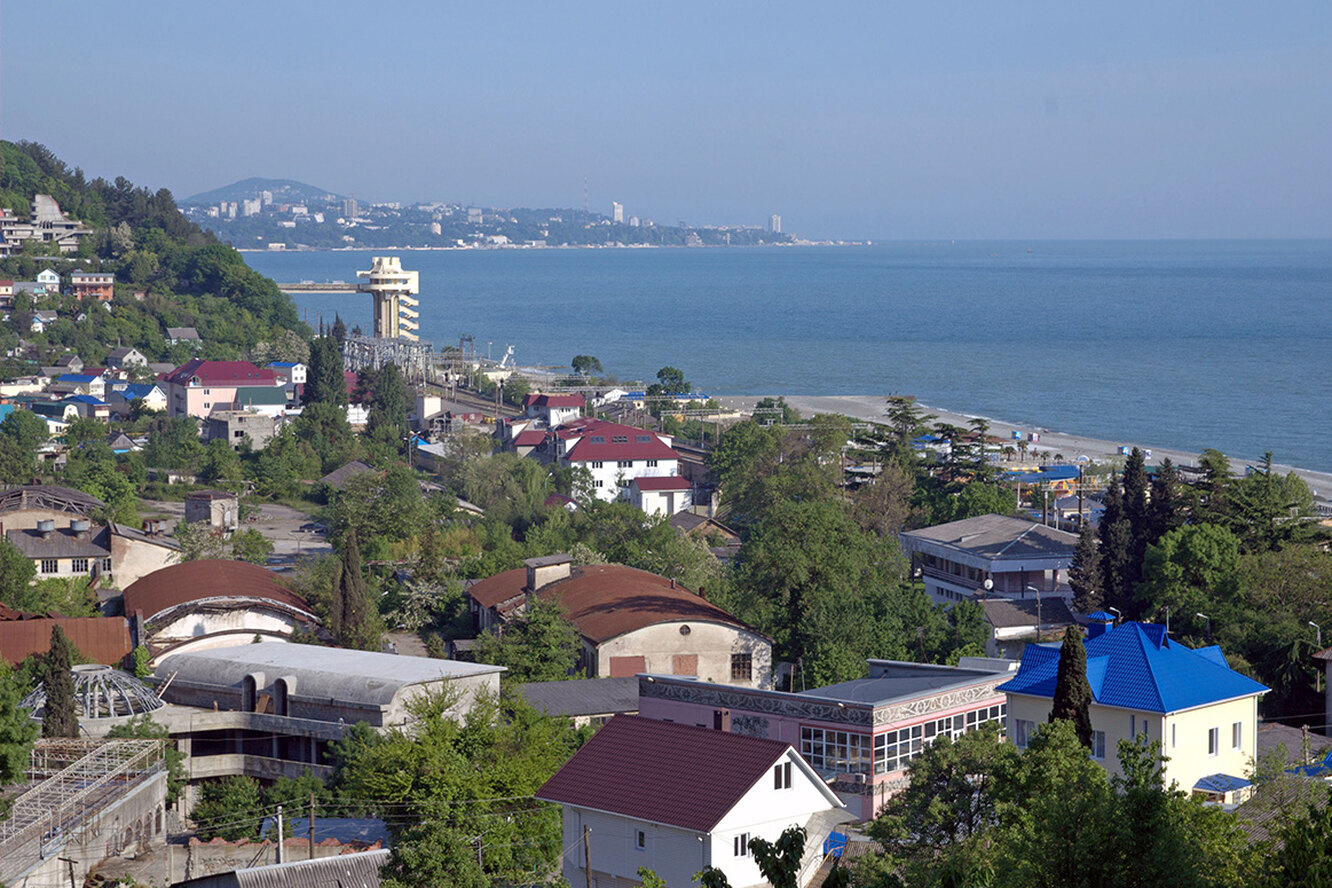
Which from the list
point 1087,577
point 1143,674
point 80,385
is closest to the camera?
point 1143,674

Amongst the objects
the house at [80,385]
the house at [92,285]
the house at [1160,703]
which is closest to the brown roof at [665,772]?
the house at [1160,703]

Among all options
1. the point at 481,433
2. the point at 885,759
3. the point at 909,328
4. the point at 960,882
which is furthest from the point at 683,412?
the point at 909,328

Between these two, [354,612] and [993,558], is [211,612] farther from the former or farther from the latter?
[993,558]

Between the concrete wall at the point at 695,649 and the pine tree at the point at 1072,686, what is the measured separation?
951 centimetres

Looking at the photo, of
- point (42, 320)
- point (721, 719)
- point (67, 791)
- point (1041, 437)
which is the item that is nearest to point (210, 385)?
point (42, 320)

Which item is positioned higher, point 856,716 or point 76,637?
point 856,716

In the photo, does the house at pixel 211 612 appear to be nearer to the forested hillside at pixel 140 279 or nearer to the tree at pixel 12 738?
the tree at pixel 12 738

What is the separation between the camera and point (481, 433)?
2126 inches

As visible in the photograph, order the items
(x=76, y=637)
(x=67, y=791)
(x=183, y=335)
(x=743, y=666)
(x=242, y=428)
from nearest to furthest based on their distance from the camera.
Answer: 1. (x=67, y=791)
2. (x=76, y=637)
3. (x=743, y=666)
4. (x=242, y=428)
5. (x=183, y=335)

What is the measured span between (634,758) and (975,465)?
25.6m

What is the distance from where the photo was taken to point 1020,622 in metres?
26.8

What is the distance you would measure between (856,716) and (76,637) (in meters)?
13.4

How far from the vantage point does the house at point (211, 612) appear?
25.2 meters

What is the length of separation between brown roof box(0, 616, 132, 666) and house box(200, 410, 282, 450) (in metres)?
29.9
